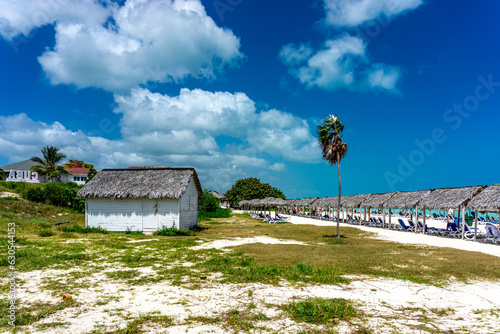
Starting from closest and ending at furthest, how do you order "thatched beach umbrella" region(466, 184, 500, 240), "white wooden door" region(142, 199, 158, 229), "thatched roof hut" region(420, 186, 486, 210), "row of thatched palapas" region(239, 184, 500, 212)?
1. "thatched beach umbrella" region(466, 184, 500, 240)
2. "row of thatched palapas" region(239, 184, 500, 212)
3. "thatched roof hut" region(420, 186, 486, 210)
4. "white wooden door" region(142, 199, 158, 229)

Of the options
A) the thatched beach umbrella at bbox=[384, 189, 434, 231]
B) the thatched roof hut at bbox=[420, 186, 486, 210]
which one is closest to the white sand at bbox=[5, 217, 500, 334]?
the thatched roof hut at bbox=[420, 186, 486, 210]

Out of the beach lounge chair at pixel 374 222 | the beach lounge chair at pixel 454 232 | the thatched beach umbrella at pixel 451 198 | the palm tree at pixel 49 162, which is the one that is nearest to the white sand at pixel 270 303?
the thatched beach umbrella at pixel 451 198

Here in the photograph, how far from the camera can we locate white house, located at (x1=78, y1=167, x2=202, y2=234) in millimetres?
19016

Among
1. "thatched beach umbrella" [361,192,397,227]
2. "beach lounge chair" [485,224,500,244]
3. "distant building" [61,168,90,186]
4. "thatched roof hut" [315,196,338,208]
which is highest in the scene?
"distant building" [61,168,90,186]

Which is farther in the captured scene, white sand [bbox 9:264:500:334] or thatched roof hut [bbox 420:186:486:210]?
thatched roof hut [bbox 420:186:486:210]

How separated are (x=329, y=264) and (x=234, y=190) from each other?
7075 centimetres

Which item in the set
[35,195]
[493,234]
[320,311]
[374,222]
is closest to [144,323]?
[320,311]

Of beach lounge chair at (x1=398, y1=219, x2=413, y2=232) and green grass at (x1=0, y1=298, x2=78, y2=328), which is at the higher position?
green grass at (x1=0, y1=298, x2=78, y2=328)

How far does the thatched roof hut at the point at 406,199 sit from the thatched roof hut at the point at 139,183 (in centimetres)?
1614

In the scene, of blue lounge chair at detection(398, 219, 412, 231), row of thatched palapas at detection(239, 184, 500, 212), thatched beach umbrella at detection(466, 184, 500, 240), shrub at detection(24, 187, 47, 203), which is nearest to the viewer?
thatched beach umbrella at detection(466, 184, 500, 240)

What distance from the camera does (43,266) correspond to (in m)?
8.59

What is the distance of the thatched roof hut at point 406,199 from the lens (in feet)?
76.1

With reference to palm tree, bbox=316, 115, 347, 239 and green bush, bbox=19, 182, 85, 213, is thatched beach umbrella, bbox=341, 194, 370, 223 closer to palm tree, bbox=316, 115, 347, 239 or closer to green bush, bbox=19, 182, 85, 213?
palm tree, bbox=316, 115, 347, 239

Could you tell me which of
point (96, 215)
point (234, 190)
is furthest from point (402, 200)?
point (234, 190)
